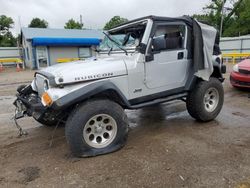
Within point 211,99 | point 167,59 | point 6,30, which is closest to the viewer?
point 167,59

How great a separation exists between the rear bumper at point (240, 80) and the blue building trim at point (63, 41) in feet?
54.3

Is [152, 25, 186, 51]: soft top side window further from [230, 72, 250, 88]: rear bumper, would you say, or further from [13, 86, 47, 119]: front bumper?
[230, 72, 250, 88]: rear bumper

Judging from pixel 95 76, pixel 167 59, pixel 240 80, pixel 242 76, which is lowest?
pixel 240 80

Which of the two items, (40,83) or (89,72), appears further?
(40,83)

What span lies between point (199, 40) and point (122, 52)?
1523 millimetres

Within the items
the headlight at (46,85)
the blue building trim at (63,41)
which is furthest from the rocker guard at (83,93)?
the blue building trim at (63,41)

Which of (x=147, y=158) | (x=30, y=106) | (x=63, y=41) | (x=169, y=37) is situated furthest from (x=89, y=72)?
(x=63, y=41)

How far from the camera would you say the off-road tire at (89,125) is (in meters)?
3.30

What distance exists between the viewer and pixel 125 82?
3.82m

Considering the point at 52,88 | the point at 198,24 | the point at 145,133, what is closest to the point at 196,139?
the point at 145,133

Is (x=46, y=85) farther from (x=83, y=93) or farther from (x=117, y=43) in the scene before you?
(x=117, y=43)

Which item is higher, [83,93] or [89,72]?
[89,72]

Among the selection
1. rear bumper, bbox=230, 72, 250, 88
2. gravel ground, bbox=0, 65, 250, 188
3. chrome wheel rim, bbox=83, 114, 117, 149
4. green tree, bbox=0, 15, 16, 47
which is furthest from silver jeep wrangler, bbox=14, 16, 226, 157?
green tree, bbox=0, 15, 16, 47

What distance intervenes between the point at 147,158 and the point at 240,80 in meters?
5.49
